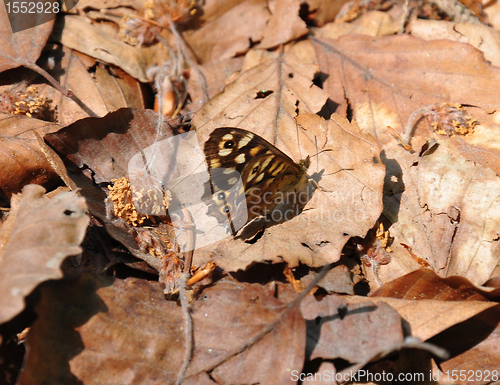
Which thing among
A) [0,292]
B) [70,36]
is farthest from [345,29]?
[0,292]

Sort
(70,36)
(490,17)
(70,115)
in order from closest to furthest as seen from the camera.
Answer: (70,115) < (70,36) < (490,17)

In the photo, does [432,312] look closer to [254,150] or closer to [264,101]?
[254,150]

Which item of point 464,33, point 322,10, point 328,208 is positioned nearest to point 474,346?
point 328,208

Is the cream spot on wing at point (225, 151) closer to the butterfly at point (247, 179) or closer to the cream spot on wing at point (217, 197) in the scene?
the butterfly at point (247, 179)

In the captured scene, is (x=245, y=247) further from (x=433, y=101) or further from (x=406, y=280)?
(x=433, y=101)

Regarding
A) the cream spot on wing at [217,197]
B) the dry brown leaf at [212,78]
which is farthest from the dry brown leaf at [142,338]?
the dry brown leaf at [212,78]
